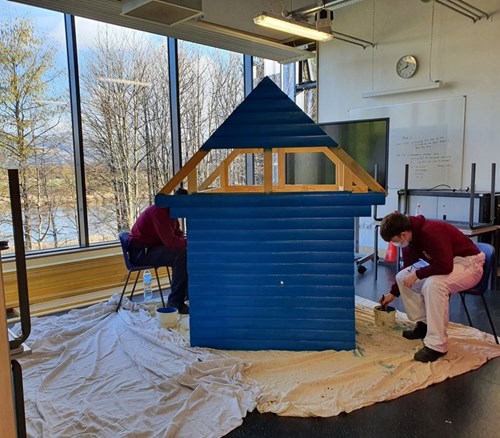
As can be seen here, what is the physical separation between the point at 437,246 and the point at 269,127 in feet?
4.27

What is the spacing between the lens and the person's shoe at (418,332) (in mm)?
3078

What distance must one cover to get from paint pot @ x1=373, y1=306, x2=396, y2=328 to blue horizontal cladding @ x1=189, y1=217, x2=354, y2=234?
2.88 feet

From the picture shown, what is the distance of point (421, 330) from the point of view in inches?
122

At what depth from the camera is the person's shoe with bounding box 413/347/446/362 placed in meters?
2.73

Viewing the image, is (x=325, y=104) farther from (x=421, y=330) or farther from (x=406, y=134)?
(x=421, y=330)

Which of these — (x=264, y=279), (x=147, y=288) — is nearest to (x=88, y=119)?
(x=147, y=288)

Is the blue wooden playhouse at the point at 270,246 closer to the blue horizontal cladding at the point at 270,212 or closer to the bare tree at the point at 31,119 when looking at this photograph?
the blue horizontal cladding at the point at 270,212

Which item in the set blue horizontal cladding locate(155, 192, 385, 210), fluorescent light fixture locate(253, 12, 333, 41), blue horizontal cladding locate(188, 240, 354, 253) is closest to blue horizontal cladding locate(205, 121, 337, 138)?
blue horizontal cladding locate(155, 192, 385, 210)

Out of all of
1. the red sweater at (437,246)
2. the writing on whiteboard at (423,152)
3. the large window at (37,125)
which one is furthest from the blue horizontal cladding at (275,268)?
the writing on whiteboard at (423,152)

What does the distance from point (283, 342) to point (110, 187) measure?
2.95 metres

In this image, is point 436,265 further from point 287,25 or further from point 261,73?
point 261,73

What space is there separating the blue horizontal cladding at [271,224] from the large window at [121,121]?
2398 millimetres

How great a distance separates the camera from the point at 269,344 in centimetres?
297

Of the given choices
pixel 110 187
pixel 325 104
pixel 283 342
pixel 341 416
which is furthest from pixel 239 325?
pixel 325 104
